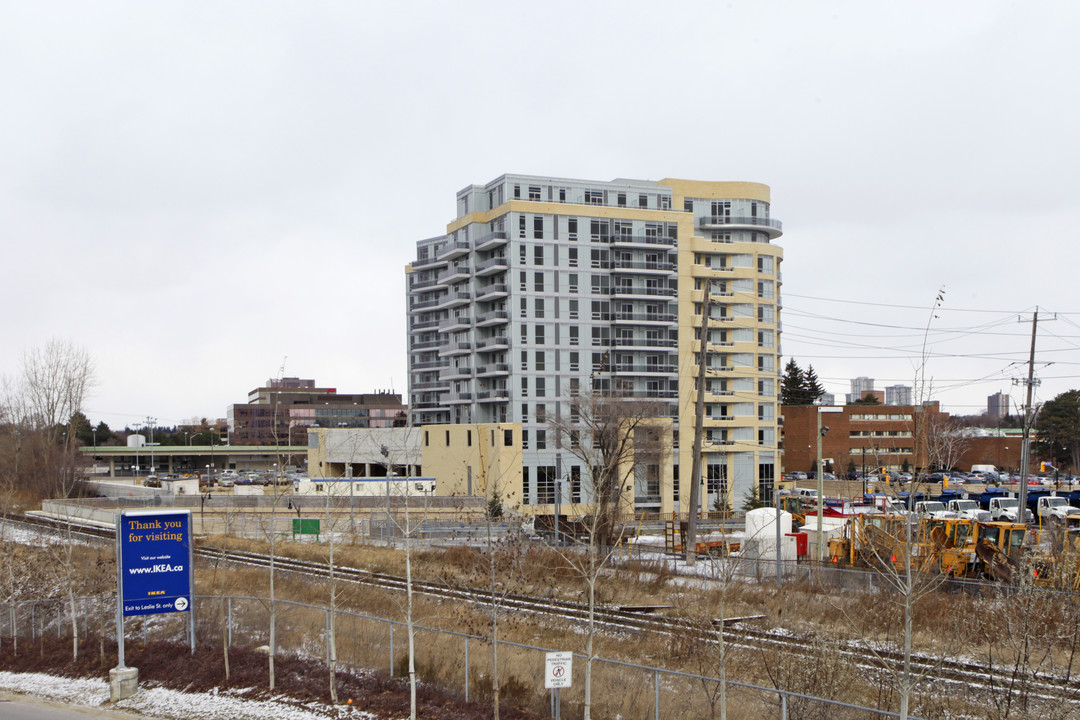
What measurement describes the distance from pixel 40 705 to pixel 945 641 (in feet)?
83.4

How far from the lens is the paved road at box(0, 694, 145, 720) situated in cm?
2372

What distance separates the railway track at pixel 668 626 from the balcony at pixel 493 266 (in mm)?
46577

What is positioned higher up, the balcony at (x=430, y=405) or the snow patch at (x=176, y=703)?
the balcony at (x=430, y=405)

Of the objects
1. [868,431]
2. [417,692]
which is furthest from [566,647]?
[868,431]

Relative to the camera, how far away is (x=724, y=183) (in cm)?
10088

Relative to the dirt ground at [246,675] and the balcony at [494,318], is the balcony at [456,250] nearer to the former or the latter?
the balcony at [494,318]

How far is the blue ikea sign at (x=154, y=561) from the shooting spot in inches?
1054

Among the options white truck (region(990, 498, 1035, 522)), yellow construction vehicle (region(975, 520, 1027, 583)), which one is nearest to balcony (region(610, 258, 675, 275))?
white truck (region(990, 498, 1035, 522))

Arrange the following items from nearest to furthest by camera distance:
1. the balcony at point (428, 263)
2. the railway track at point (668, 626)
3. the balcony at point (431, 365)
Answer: the railway track at point (668, 626) → the balcony at point (428, 263) → the balcony at point (431, 365)

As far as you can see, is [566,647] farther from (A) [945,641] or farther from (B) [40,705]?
(B) [40,705]

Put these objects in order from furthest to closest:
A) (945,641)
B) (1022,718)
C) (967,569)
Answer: (967,569) < (945,641) < (1022,718)

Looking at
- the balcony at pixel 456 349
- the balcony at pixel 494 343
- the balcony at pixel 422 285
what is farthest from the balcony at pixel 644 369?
the balcony at pixel 422 285

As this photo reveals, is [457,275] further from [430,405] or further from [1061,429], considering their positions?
[1061,429]

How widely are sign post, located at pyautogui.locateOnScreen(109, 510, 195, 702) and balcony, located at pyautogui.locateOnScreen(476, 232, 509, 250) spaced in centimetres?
6456
